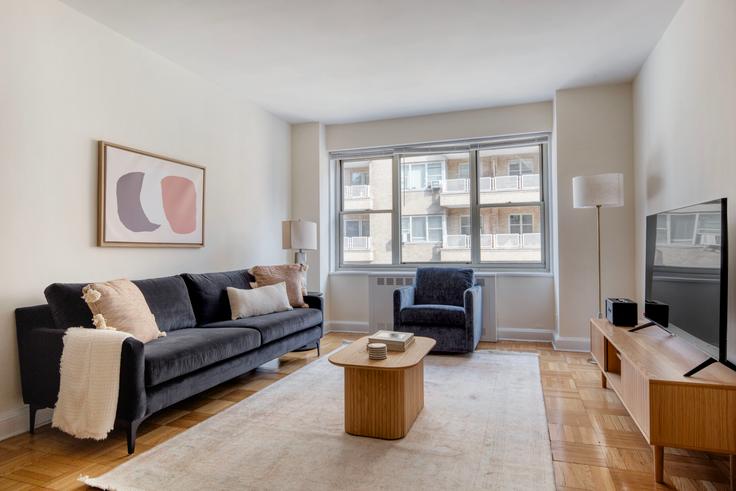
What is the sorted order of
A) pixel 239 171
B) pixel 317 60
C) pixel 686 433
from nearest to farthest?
1. pixel 686 433
2. pixel 317 60
3. pixel 239 171

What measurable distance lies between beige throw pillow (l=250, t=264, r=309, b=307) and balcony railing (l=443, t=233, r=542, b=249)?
1998 millimetres

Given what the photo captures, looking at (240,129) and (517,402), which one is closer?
(517,402)

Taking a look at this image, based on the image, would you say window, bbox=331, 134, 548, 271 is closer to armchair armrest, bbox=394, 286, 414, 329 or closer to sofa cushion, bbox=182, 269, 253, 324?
armchair armrest, bbox=394, 286, 414, 329

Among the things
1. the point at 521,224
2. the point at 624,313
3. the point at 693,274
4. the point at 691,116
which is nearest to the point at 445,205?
the point at 521,224

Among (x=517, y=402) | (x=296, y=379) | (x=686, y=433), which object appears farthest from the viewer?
(x=296, y=379)

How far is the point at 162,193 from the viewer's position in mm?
3561

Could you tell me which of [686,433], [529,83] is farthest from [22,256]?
[529,83]

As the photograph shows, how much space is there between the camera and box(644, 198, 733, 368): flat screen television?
1.91m

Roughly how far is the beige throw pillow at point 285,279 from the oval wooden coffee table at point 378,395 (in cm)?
176

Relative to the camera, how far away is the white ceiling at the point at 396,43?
2902 mm

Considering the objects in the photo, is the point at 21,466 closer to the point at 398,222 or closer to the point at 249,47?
the point at 249,47

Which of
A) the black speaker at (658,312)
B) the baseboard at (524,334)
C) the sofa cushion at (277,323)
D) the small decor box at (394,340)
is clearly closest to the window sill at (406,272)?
the baseboard at (524,334)

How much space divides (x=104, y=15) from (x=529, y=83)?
3.62 metres

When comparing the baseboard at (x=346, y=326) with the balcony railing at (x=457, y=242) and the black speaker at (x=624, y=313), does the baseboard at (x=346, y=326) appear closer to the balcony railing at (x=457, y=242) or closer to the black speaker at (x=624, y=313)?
the balcony railing at (x=457, y=242)
